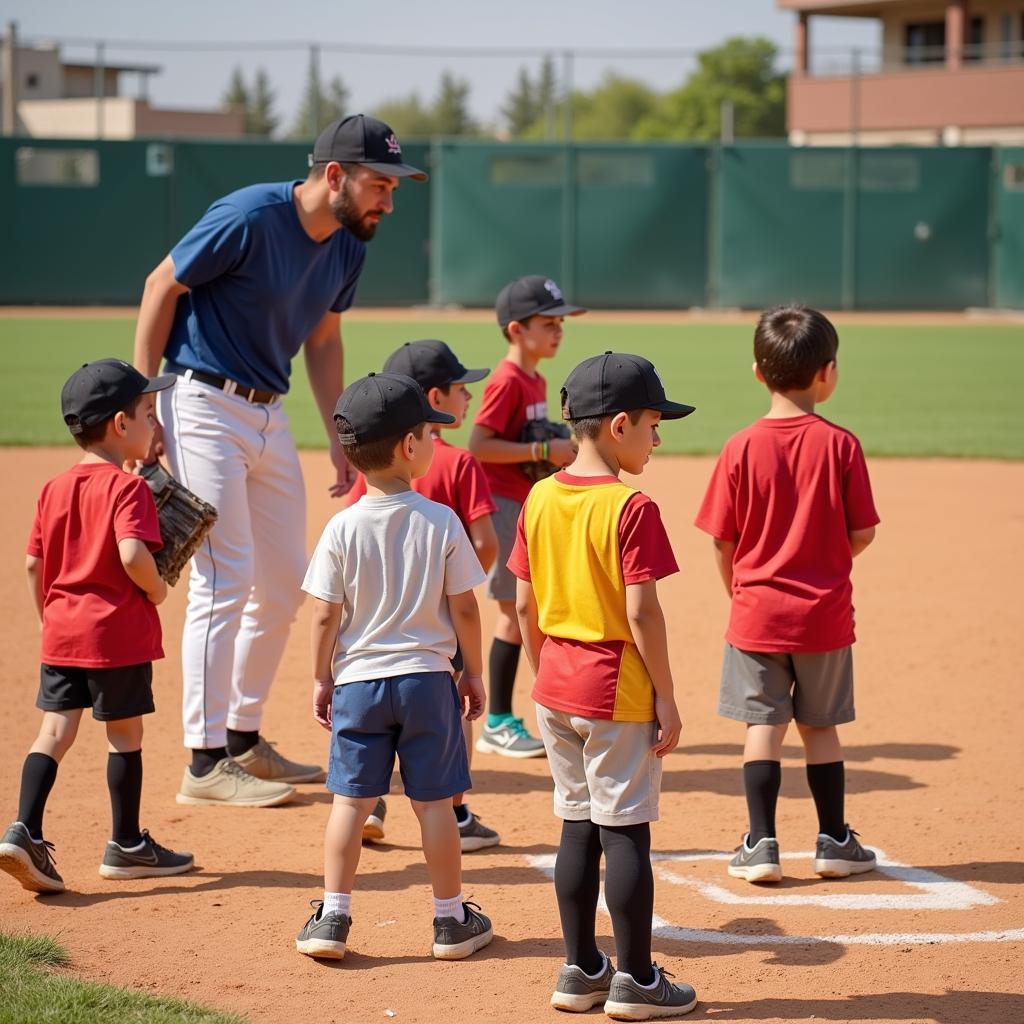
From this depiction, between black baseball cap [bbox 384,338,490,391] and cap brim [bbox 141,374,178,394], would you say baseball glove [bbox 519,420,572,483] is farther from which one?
cap brim [bbox 141,374,178,394]

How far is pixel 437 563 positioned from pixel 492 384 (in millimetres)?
1809

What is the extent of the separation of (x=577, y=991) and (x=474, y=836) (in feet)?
3.83

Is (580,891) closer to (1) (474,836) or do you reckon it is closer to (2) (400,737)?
(2) (400,737)

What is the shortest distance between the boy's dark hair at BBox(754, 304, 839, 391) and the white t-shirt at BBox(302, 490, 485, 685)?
1172 mm

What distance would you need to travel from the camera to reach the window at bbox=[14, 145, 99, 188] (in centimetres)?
2556

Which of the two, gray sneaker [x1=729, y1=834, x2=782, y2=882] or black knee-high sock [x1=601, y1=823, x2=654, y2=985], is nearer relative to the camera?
black knee-high sock [x1=601, y1=823, x2=654, y2=985]

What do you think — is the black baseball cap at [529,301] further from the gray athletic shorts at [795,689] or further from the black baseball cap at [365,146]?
the gray athletic shorts at [795,689]

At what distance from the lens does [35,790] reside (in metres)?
4.04

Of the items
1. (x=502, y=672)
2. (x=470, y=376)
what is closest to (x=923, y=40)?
(x=502, y=672)

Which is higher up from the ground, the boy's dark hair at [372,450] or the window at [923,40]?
the window at [923,40]

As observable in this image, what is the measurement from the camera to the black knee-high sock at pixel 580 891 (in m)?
3.37

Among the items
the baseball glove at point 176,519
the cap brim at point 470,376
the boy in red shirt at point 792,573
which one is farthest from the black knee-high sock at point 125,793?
the boy in red shirt at point 792,573

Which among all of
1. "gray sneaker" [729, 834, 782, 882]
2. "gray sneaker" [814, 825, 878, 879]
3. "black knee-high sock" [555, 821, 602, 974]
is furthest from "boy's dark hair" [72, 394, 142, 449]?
"gray sneaker" [814, 825, 878, 879]

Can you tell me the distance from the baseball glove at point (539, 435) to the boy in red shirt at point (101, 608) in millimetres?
1582
